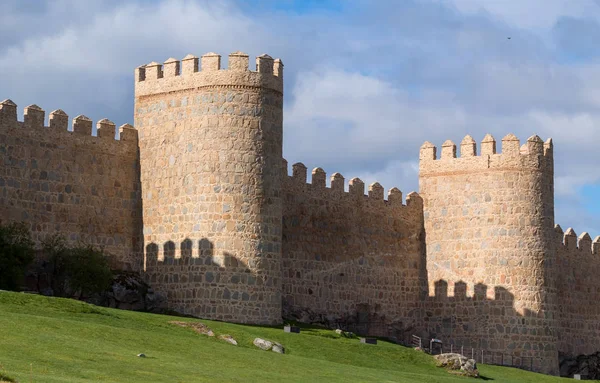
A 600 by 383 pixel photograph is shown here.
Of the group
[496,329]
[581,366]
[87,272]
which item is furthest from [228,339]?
[581,366]

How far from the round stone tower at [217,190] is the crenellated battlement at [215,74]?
0.03 m

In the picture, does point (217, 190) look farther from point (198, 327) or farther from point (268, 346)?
point (268, 346)

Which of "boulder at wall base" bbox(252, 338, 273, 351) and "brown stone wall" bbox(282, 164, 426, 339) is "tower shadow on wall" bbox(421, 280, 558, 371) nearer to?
"brown stone wall" bbox(282, 164, 426, 339)

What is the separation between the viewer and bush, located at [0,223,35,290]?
119ft

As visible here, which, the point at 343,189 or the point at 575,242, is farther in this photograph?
the point at 575,242

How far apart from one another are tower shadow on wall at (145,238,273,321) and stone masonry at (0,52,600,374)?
0.04 m

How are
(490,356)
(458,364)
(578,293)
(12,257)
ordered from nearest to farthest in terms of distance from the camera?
(12,257) < (458,364) < (490,356) < (578,293)

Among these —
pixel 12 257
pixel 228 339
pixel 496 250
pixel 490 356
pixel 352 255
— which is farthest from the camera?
pixel 496 250

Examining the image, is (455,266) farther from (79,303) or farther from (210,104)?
(79,303)

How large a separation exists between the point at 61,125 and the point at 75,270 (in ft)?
15.0

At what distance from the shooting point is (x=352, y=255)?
4678cm

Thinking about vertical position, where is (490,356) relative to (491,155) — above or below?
below

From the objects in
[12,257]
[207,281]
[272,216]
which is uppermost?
[272,216]

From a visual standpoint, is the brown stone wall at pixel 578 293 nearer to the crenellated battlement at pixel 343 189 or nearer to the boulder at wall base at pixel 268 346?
the crenellated battlement at pixel 343 189
